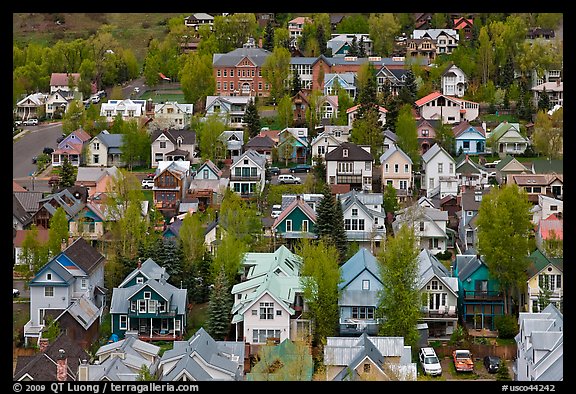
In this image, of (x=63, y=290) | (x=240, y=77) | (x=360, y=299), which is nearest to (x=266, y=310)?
(x=360, y=299)

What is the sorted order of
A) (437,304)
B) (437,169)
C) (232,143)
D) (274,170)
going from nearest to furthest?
(437,304) → (437,169) → (274,170) → (232,143)

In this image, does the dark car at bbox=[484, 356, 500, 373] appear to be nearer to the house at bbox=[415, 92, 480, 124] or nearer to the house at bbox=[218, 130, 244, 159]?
the house at bbox=[218, 130, 244, 159]

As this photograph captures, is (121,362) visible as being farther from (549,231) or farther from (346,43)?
(346,43)

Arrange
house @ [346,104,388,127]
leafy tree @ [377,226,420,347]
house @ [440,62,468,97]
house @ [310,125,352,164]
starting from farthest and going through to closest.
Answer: house @ [440,62,468,97] < house @ [346,104,388,127] < house @ [310,125,352,164] < leafy tree @ [377,226,420,347]

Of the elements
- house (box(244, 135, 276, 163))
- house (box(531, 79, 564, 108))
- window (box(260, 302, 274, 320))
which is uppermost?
house (box(531, 79, 564, 108))

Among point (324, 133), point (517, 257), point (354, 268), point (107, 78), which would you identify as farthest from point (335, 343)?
point (107, 78)

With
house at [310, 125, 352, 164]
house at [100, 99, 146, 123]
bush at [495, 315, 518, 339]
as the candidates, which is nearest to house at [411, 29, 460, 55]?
house at [100, 99, 146, 123]
